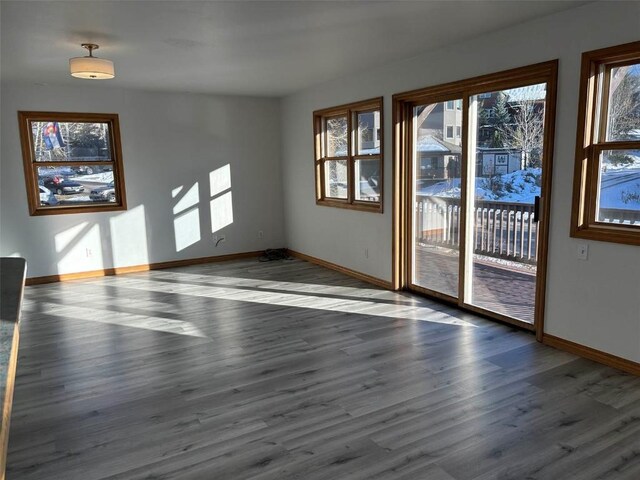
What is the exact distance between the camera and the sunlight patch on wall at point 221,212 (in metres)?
7.09

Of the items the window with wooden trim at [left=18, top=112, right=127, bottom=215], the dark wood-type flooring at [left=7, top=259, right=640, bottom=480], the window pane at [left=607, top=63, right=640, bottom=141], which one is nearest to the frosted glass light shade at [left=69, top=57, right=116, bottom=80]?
the dark wood-type flooring at [left=7, top=259, right=640, bottom=480]

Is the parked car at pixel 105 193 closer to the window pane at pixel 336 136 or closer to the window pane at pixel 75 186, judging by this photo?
the window pane at pixel 75 186

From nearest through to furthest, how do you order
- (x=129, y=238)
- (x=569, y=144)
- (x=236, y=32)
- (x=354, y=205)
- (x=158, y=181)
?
(x=569, y=144)
(x=236, y=32)
(x=354, y=205)
(x=129, y=238)
(x=158, y=181)

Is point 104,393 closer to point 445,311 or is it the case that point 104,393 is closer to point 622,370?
point 445,311

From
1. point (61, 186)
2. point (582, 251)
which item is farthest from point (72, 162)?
point (582, 251)

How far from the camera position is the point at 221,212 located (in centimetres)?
714

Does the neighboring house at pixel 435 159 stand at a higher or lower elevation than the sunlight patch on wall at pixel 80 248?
higher

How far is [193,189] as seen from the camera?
6.89 m

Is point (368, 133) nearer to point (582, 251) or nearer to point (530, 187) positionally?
point (530, 187)

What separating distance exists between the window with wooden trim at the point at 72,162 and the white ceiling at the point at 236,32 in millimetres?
798

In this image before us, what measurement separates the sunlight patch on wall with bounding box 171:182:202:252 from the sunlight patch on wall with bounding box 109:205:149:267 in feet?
1.51

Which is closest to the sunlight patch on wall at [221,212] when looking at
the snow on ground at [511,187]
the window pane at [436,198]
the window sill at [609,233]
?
the window pane at [436,198]

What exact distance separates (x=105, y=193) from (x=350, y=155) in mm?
3395

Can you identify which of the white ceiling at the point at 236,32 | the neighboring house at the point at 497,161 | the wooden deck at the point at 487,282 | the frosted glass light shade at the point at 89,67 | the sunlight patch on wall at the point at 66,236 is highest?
the white ceiling at the point at 236,32
